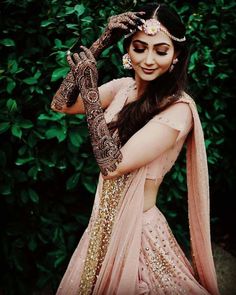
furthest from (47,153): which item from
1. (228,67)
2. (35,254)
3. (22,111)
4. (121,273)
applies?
(228,67)

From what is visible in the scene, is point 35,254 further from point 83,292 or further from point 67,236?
point 83,292

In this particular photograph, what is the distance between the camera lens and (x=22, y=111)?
2.78 meters

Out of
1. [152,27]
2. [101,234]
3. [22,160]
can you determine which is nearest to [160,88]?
[152,27]

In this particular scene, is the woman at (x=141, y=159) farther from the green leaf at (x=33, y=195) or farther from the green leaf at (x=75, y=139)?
the green leaf at (x=33, y=195)

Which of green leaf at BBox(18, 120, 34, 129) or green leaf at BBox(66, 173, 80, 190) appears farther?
green leaf at BBox(66, 173, 80, 190)

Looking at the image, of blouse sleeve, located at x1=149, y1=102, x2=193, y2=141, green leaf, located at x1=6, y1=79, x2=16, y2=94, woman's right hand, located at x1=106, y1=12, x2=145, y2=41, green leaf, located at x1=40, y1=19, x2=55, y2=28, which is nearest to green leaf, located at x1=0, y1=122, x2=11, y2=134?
green leaf, located at x1=6, y1=79, x2=16, y2=94

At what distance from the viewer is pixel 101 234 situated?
6.79 ft

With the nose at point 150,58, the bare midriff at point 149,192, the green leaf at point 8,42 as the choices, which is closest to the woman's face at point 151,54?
the nose at point 150,58

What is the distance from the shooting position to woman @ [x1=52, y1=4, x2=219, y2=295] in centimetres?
183

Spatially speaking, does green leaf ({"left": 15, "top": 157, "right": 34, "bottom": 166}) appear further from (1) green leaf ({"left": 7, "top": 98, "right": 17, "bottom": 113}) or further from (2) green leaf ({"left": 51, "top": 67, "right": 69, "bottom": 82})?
(2) green leaf ({"left": 51, "top": 67, "right": 69, "bottom": 82})

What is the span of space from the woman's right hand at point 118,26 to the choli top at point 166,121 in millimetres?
234

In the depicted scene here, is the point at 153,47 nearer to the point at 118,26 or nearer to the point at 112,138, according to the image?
the point at 118,26

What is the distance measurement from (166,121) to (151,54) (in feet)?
0.86

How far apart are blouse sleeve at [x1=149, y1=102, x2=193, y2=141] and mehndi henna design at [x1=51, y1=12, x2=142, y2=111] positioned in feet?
1.16
